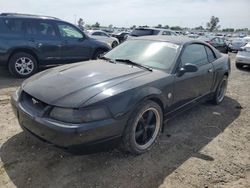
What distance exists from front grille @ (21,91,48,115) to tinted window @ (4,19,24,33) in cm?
444

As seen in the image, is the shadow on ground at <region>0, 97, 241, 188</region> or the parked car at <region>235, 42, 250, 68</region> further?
the parked car at <region>235, 42, 250, 68</region>

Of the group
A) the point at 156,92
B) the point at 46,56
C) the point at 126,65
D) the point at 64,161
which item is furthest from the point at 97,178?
the point at 46,56

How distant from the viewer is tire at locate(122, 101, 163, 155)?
3172mm

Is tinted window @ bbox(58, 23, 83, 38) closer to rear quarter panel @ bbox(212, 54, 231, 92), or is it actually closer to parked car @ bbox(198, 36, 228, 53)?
rear quarter panel @ bbox(212, 54, 231, 92)

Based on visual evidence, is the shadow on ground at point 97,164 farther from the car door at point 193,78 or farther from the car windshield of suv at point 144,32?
the car windshield of suv at point 144,32

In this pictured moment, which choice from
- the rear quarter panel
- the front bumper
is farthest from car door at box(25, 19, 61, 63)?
the front bumper

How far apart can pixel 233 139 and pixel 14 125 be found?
136 inches

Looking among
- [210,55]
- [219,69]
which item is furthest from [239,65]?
[210,55]

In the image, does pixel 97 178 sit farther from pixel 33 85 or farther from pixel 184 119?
pixel 184 119

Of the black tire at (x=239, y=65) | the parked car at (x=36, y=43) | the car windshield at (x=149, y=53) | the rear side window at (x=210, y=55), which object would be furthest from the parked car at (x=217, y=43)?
the car windshield at (x=149, y=53)

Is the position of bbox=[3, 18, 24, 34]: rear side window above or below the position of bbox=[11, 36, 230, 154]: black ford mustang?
above

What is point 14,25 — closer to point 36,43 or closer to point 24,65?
point 36,43

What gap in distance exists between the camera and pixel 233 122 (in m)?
4.83

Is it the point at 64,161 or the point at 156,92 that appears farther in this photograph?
the point at 156,92
